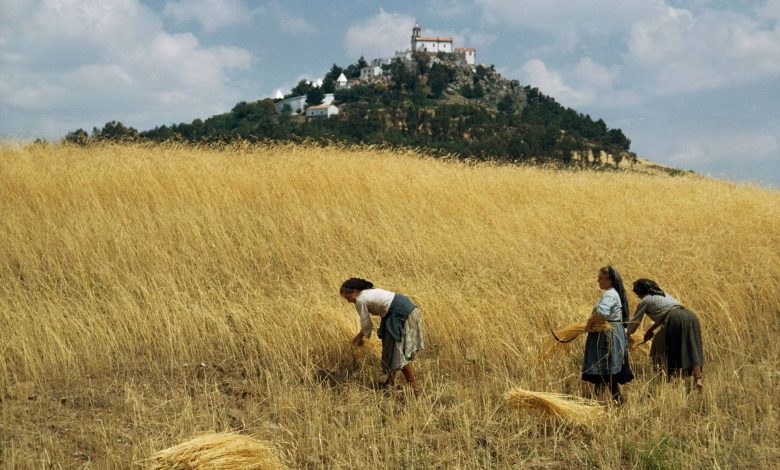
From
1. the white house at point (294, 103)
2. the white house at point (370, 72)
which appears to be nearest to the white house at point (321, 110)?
the white house at point (294, 103)

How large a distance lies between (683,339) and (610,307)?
92cm

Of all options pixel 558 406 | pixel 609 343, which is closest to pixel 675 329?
pixel 609 343

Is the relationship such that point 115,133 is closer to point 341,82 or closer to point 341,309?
point 341,309

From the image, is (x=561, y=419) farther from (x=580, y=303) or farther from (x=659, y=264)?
(x=659, y=264)

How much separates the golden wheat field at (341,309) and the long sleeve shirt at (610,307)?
0.77m

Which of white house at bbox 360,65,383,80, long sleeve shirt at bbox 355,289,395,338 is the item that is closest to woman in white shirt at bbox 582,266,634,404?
long sleeve shirt at bbox 355,289,395,338

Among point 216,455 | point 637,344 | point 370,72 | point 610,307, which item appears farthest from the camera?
point 370,72

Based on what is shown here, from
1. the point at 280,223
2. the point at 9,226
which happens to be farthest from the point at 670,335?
the point at 9,226

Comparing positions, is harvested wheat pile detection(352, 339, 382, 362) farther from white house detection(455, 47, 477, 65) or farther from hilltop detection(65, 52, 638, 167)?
white house detection(455, 47, 477, 65)

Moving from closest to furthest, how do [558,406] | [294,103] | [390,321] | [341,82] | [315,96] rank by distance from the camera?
[558,406] < [390,321] < [294,103] < [315,96] < [341,82]

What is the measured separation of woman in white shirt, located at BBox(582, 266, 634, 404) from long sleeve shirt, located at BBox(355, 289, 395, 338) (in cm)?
177

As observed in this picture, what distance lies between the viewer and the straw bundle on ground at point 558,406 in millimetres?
5133

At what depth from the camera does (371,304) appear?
5.71m

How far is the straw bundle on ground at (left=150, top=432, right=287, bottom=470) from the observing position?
168 inches
